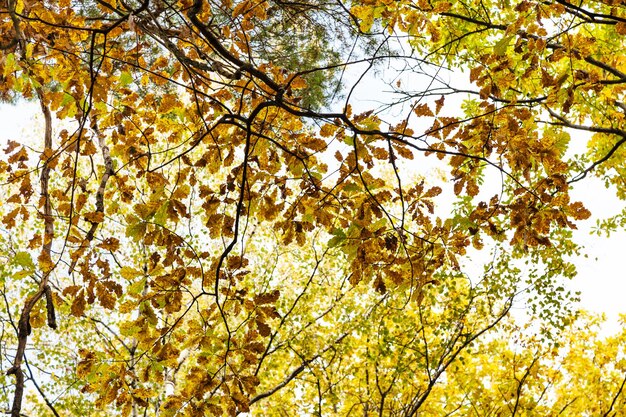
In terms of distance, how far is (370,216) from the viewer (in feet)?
8.48

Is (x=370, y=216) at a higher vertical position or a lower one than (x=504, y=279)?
lower

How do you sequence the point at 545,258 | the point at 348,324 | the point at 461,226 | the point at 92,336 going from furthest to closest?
the point at 92,336
the point at 348,324
the point at 545,258
the point at 461,226

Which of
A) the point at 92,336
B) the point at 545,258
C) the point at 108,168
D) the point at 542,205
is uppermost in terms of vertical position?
the point at 92,336

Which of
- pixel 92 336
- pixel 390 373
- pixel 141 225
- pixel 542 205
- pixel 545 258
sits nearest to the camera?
Answer: pixel 141 225

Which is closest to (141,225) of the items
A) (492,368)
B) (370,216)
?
(370,216)

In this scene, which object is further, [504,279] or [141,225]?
[504,279]

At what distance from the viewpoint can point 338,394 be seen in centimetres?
690

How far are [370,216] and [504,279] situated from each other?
440 centimetres

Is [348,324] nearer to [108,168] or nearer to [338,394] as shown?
[338,394]

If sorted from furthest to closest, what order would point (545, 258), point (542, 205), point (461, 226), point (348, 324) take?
point (348, 324)
point (545, 258)
point (542, 205)
point (461, 226)

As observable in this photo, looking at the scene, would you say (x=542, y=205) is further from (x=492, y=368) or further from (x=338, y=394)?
(x=492, y=368)

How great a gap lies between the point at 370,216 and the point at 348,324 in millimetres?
4969

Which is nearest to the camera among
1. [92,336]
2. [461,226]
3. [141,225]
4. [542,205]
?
[141,225]

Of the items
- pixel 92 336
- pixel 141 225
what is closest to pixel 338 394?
pixel 92 336
